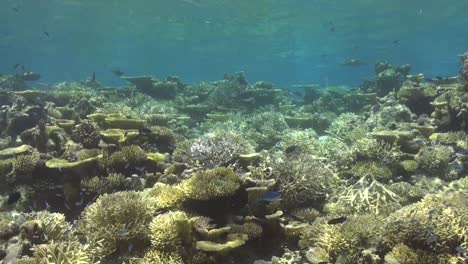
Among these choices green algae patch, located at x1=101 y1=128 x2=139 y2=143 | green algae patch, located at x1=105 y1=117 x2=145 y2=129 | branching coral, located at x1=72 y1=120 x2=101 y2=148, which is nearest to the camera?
green algae patch, located at x1=101 y1=128 x2=139 y2=143

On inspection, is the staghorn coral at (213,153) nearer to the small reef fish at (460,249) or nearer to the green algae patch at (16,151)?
the green algae patch at (16,151)

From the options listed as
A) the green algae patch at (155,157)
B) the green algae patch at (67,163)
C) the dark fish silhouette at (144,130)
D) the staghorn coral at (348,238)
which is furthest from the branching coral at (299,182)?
the green algae patch at (67,163)

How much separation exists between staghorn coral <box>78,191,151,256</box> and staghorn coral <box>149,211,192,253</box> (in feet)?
0.94

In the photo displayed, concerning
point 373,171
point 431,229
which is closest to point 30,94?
point 373,171

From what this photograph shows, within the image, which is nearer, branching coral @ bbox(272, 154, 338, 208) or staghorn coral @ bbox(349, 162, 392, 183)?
branching coral @ bbox(272, 154, 338, 208)

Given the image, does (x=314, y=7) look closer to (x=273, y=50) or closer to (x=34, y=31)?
(x=273, y=50)

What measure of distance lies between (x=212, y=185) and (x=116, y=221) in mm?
1508

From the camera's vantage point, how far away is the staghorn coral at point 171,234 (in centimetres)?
535

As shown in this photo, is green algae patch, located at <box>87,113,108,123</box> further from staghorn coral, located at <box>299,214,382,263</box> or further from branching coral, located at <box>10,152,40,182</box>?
staghorn coral, located at <box>299,214,382,263</box>

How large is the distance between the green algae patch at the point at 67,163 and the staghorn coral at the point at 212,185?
110 inches

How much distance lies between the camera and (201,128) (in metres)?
16.1

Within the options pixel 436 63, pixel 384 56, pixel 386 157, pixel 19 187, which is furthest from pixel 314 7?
pixel 436 63

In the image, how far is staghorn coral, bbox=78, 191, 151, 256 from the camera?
5.48 m

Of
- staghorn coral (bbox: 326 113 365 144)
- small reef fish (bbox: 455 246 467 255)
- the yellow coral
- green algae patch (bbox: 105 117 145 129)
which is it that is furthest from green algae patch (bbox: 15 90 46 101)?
small reef fish (bbox: 455 246 467 255)
